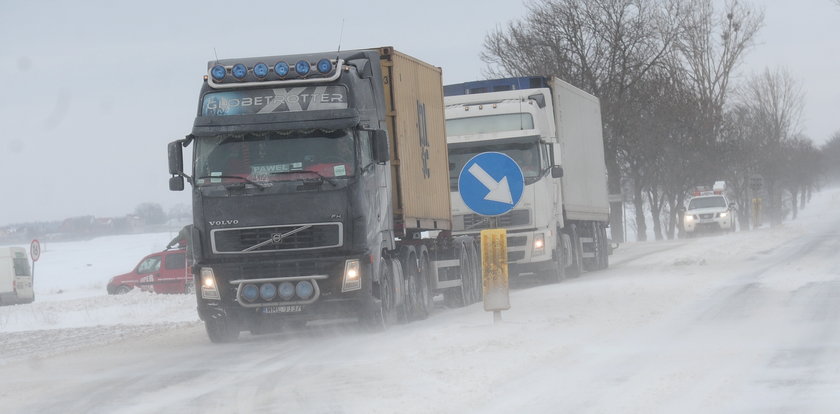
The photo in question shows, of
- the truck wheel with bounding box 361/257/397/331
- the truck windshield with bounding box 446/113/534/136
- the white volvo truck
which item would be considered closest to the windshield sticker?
the truck wheel with bounding box 361/257/397/331

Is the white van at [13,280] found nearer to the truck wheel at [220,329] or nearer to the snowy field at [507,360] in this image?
the snowy field at [507,360]

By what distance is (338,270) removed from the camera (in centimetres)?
1455

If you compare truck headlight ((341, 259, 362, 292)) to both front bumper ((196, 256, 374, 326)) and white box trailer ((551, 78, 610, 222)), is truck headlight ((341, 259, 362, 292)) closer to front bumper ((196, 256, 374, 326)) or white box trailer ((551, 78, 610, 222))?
front bumper ((196, 256, 374, 326))

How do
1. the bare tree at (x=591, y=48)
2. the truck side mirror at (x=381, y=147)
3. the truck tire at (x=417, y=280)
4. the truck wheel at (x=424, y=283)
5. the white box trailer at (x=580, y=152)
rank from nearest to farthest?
the truck side mirror at (x=381, y=147)
the truck tire at (x=417, y=280)
the truck wheel at (x=424, y=283)
the white box trailer at (x=580, y=152)
the bare tree at (x=591, y=48)

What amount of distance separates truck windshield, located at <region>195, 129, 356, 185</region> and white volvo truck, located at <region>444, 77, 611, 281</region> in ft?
25.9

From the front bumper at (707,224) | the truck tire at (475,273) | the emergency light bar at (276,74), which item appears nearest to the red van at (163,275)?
the truck tire at (475,273)

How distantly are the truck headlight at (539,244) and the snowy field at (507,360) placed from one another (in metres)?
2.48

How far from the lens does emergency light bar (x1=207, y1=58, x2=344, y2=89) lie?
14.8 meters

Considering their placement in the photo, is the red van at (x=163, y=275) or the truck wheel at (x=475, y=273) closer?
the truck wheel at (x=475, y=273)

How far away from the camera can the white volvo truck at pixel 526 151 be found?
23.1 m

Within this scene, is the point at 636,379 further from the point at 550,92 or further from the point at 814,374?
the point at 550,92

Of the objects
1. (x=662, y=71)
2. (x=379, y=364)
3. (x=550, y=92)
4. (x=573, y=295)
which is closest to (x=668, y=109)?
(x=662, y=71)

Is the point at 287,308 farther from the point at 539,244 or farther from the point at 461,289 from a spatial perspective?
the point at 539,244

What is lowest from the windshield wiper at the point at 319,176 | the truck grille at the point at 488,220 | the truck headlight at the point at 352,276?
the truck headlight at the point at 352,276
